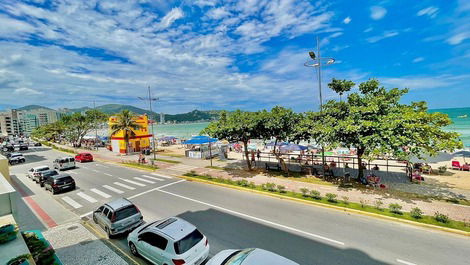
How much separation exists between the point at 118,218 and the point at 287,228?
8050 mm

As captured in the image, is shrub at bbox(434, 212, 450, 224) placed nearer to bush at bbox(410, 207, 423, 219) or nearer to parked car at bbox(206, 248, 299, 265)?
bush at bbox(410, 207, 423, 219)

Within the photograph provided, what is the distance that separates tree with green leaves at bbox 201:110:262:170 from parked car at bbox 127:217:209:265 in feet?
40.1

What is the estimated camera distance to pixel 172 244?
6836 millimetres

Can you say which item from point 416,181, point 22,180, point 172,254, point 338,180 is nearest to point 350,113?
point 338,180

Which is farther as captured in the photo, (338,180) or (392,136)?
(338,180)

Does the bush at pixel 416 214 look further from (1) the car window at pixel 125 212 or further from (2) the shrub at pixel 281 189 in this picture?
(1) the car window at pixel 125 212

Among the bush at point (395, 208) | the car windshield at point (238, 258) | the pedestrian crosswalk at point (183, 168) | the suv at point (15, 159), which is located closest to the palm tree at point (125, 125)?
the suv at point (15, 159)

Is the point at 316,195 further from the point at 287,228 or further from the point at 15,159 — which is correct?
the point at 15,159

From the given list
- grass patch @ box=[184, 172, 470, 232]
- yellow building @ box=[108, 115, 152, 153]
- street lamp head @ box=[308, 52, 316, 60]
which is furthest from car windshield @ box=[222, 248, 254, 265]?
yellow building @ box=[108, 115, 152, 153]

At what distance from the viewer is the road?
7.91 metres

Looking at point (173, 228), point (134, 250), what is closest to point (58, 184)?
point (134, 250)

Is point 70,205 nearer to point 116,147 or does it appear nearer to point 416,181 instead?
point 416,181

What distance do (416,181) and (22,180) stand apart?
37.9 metres

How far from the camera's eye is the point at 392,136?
12.2 meters
